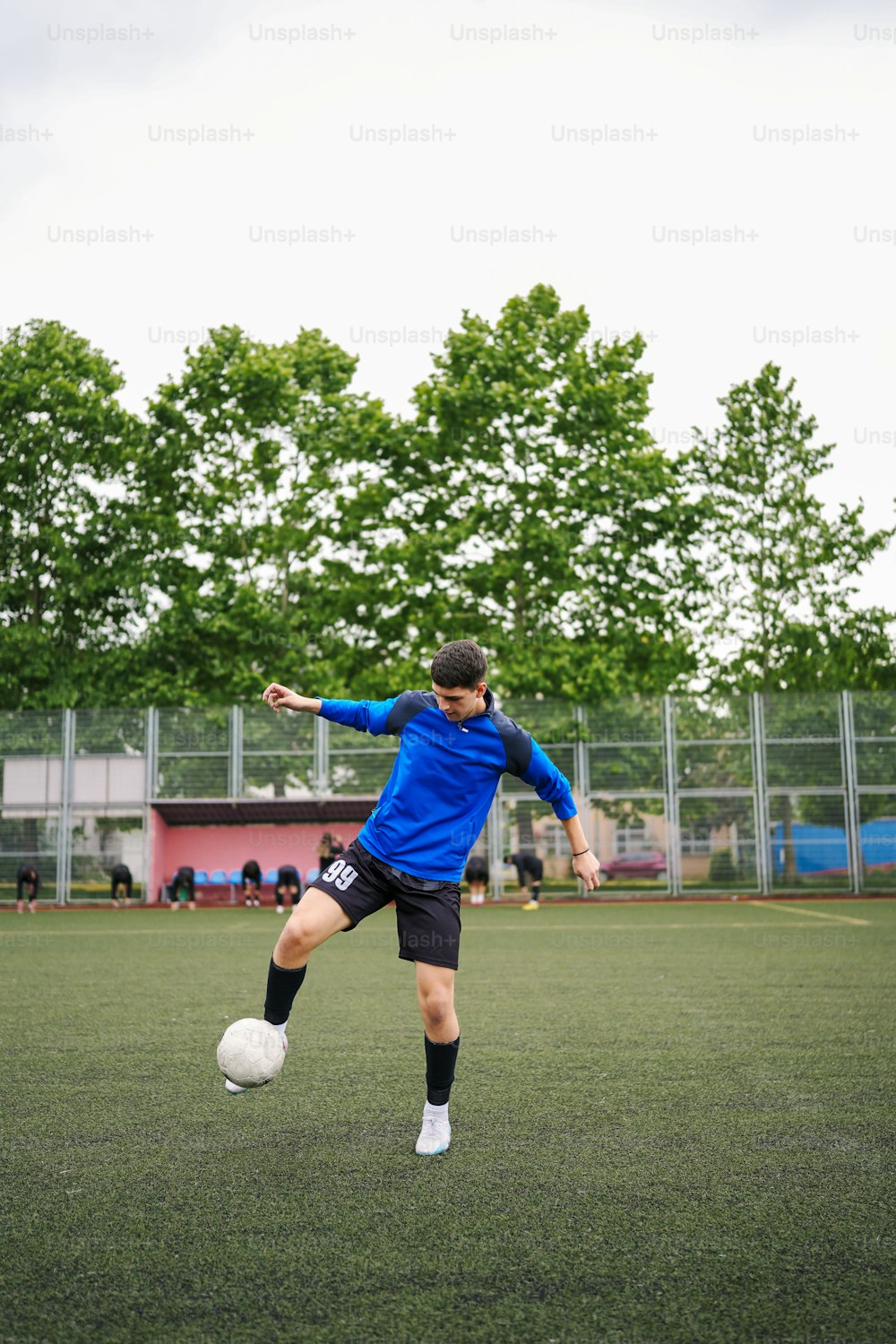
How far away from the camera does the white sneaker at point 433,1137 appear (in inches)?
179

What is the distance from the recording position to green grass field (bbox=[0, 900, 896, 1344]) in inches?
118

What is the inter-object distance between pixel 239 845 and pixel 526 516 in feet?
34.4

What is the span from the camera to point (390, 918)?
71.4ft

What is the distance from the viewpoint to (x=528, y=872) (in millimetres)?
25266

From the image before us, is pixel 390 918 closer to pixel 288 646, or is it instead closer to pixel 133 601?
pixel 288 646

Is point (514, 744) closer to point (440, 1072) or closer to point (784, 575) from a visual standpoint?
point (440, 1072)

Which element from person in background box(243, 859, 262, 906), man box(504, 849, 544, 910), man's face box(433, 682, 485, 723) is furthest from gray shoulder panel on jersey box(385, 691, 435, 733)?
person in background box(243, 859, 262, 906)

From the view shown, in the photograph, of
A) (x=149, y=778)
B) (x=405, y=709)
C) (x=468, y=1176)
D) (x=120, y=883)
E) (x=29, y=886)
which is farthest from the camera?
(x=149, y=778)

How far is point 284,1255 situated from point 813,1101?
2991 mm

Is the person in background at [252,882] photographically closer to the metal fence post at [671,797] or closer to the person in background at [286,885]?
the person in background at [286,885]

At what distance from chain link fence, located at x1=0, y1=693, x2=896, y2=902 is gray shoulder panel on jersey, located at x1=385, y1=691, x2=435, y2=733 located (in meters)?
20.8

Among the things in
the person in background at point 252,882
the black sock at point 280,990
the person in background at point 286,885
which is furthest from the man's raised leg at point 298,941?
the person in background at point 252,882

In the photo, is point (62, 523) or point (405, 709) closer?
point (405, 709)

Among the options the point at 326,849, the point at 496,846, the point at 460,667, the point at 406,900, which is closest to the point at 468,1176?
the point at 406,900
